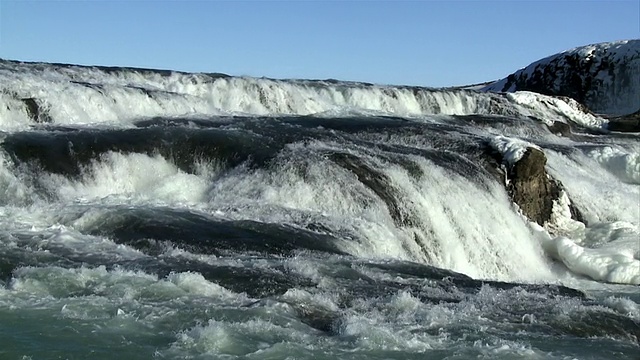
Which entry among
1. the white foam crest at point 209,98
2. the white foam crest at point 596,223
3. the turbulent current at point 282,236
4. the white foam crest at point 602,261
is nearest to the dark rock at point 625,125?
the white foam crest at point 209,98

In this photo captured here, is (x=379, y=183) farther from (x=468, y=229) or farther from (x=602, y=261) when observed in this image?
(x=602, y=261)

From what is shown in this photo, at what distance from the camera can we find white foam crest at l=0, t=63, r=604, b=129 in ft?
62.6

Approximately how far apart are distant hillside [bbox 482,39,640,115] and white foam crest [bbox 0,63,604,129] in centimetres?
1679

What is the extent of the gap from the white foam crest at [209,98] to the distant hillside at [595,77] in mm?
16794

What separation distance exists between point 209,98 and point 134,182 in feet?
40.4

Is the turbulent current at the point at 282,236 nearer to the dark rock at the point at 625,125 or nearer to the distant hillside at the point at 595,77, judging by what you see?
the dark rock at the point at 625,125

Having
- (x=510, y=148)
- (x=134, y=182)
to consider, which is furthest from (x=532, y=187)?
(x=134, y=182)

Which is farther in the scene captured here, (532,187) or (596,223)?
(596,223)

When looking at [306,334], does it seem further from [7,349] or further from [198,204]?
[198,204]

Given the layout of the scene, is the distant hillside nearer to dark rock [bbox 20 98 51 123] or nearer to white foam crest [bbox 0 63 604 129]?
white foam crest [bbox 0 63 604 129]

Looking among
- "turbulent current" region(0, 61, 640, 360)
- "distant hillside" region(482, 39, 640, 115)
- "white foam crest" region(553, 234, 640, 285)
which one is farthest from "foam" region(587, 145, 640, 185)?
"distant hillside" region(482, 39, 640, 115)

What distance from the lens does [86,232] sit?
1101 centimetres

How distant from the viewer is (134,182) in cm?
1477

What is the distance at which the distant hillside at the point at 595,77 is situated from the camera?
54.0 metres
